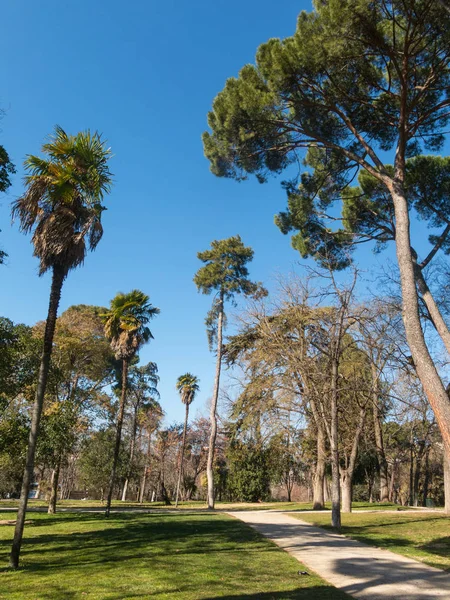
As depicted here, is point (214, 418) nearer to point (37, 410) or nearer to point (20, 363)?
point (20, 363)

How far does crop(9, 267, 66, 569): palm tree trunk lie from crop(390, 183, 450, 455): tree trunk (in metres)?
7.56

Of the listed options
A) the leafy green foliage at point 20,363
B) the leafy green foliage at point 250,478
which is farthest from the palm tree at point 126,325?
the leafy green foliage at point 250,478

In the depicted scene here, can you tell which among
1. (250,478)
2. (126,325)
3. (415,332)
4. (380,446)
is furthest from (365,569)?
(250,478)

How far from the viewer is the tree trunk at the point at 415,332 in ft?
28.9

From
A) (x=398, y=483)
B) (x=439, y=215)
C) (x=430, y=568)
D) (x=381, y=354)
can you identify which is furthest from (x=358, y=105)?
(x=398, y=483)

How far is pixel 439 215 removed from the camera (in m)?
16.0

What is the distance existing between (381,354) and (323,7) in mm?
13156

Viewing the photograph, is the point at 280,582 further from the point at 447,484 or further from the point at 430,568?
the point at 447,484

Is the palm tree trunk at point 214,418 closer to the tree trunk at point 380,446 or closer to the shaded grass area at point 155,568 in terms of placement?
the tree trunk at point 380,446

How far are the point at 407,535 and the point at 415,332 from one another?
6948 mm

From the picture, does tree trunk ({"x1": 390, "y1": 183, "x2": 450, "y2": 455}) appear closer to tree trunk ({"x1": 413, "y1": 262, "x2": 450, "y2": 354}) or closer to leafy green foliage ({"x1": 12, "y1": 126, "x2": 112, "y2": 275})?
tree trunk ({"x1": 413, "y1": 262, "x2": 450, "y2": 354})

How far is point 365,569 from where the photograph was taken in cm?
798

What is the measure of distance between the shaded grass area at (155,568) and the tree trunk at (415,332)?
12.9ft

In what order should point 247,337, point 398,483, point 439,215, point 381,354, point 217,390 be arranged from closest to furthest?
point 439,215 → point 381,354 → point 247,337 → point 217,390 → point 398,483
